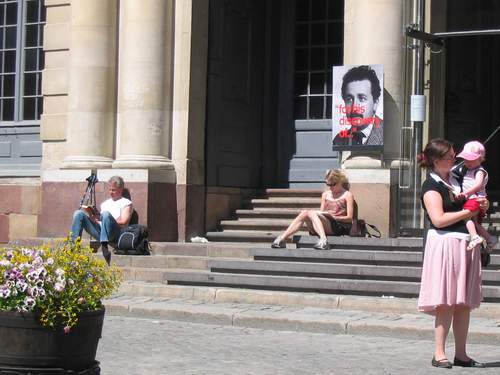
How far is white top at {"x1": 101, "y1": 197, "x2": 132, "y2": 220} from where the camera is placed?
15734mm

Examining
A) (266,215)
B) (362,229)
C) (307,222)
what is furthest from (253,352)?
(266,215)

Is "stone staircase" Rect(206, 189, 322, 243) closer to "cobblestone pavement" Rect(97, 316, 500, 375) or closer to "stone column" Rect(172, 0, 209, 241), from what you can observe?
"stone column" Rect(172, 0, 209, 241)

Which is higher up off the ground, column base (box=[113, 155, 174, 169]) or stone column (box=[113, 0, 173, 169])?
stone column (box=[113, 0, 173, 169])

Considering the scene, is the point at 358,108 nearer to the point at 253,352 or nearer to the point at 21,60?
the point at 253,352

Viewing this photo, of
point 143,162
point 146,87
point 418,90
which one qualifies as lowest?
point 143,162

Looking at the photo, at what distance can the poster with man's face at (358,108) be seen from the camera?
15.2m

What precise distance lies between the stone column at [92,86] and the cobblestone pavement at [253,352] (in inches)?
221

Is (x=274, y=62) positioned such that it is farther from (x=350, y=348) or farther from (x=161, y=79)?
(x=350, y=348)

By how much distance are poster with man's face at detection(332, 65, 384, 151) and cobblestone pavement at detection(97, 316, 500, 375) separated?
469 centimetres

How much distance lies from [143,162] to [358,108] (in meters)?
3.29

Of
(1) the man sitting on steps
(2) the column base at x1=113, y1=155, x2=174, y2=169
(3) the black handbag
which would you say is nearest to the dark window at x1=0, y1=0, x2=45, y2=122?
(2) the column base at x1=113, y1=155, x2=174, y2=169

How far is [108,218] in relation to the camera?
1514 centimetres

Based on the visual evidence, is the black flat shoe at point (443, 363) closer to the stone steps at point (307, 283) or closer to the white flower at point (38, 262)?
the stone steps at point (307, 283)

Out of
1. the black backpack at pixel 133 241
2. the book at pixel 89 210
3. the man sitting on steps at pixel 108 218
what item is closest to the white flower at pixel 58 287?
the man sitting on steps at pixel 108 218
